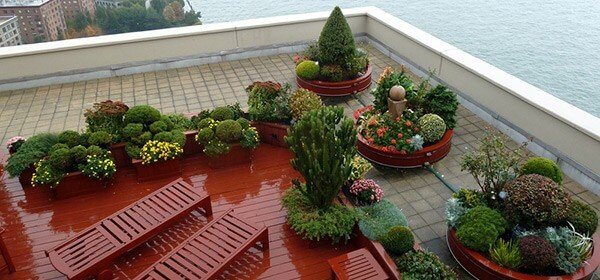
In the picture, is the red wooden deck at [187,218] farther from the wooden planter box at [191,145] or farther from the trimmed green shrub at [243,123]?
the trimmed green shrub at [243,123]

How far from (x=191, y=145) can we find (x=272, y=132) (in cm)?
149

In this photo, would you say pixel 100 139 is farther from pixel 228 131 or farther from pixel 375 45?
pixel 375 45

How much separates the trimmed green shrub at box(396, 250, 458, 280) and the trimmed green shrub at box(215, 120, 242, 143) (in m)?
3.52

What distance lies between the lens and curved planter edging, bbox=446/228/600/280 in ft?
17.3

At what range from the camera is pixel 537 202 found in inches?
219

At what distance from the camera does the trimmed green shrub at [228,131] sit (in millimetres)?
7613

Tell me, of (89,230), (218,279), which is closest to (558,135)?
(218,279)

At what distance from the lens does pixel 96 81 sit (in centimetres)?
1140

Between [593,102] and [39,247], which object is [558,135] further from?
[593,102]

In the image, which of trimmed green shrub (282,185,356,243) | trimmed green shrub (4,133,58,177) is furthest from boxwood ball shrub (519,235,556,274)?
trimmed green shrub (4,133,58,177)

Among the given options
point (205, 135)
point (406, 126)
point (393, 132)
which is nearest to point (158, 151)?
point (205, 135)

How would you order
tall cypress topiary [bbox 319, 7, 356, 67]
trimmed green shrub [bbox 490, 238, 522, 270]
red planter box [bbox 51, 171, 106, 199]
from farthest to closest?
tall cypress topiary [bbox 319, 7, 356, 67], red planter box [bbox 51, 171, 106, 199], trimmed green shrub [bbox 490, 238, 522, 270]

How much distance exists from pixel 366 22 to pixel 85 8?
5961cm

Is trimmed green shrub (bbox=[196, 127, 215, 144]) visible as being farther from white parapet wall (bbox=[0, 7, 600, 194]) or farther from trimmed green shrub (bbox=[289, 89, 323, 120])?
white parapet wall (bbox=[0, 7, 600, 194])
